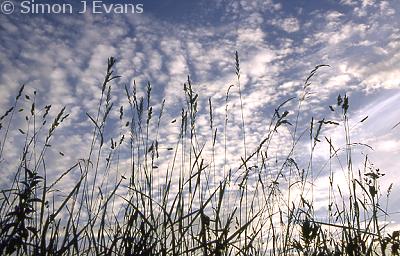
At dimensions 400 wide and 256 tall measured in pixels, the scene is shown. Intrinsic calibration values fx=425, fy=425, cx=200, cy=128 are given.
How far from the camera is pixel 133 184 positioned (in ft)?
9.82

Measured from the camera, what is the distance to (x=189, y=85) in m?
3.11

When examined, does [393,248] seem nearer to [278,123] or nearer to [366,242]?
[366,242]

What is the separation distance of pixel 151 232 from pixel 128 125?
1540 mm

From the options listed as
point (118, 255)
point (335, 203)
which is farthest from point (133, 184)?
point (335, 203)

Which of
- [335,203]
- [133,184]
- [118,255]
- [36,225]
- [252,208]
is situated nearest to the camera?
[118,255]

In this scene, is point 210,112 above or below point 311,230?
above

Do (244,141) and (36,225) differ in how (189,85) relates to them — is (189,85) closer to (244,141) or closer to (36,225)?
(244,141)

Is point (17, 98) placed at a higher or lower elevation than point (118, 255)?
higher

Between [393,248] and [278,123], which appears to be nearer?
[393,248]

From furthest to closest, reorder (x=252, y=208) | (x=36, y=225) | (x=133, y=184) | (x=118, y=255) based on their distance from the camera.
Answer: (x=252, y=208)
(x=133, y=184)
(x=36, y=225)
(x=118, y=255)

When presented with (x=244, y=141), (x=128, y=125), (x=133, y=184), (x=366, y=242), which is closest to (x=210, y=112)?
(x=244, y=141)

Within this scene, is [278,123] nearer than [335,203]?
Yes

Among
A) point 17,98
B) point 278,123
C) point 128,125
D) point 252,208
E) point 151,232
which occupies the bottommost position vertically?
point 151,232

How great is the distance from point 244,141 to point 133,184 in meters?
1.17
